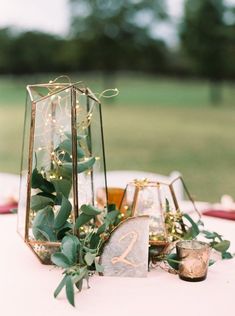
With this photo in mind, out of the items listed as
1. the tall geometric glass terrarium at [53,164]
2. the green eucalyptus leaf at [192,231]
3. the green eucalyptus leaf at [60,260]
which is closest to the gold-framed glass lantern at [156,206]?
the green eucalyptus leaf at [192,231]

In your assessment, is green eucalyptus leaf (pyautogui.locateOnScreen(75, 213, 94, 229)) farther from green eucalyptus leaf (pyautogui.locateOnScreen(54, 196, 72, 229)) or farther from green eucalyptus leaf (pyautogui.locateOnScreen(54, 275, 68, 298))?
green eucalyptus leaf (pyautogui.locateOnScreen(54, 275, 68, 298))

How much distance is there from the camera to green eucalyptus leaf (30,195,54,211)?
109 centimetres

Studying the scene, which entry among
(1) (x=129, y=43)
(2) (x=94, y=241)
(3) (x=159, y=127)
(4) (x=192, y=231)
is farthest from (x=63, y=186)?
(3) (x=159, y=127)

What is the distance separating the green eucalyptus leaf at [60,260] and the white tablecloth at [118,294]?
0.06 m

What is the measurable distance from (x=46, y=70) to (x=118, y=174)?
5.84 metres

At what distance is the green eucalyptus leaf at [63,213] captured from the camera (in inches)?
42.3

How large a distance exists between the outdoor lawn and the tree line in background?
237 mm

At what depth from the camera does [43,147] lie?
44.7 inches

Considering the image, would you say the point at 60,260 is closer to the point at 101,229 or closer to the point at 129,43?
the point at 101,229

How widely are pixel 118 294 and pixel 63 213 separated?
8.4 inches

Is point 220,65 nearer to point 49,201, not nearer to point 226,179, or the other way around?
point 226,179

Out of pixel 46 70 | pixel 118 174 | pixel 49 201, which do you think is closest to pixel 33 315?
pixel 49 201

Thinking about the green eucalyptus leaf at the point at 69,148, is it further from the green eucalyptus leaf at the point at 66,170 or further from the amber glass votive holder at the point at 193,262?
the amber glass votive holder at the point at 193,262

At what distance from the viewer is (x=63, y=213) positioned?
1076 mm
